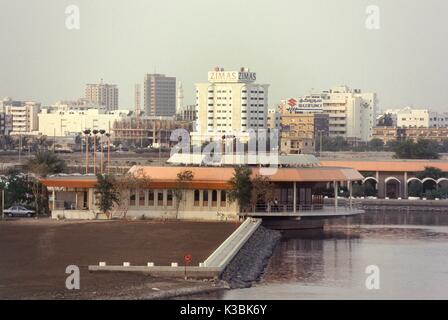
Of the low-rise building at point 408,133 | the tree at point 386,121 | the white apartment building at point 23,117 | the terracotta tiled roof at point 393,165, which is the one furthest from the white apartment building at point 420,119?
the terracotta tiled roof at point 393,165

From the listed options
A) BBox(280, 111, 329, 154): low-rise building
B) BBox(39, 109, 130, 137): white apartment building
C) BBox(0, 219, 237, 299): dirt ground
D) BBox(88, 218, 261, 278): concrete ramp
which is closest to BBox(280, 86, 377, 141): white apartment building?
BBox(280, 111, 329, 154): low-rise building

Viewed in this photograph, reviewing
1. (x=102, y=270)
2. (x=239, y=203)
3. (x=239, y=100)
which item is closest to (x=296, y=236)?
(x=239, y=203)

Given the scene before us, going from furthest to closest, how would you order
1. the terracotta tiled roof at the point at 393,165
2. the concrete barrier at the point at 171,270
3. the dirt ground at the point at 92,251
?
the terracotta tiled roof at the point at 393,165
the concrete barrier at the point at 171,270
the dirt ground at the point at 92,251

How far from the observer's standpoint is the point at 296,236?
44.7 metres

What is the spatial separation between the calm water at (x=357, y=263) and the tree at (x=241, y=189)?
198 centimetres

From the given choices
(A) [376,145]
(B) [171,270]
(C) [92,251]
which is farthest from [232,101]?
(B) [171,270]

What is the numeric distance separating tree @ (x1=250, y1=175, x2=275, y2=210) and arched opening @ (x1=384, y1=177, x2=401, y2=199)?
81.5ft

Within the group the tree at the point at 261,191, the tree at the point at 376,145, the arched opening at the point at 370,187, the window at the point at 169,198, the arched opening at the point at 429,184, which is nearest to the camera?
the tree at the point at 261,191

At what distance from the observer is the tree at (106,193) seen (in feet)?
144

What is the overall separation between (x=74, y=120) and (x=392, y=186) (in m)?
88.3

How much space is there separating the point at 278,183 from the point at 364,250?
27.8 feet

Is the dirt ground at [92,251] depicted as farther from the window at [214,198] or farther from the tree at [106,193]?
the window at [214,198]

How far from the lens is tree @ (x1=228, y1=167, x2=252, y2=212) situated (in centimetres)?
4481
